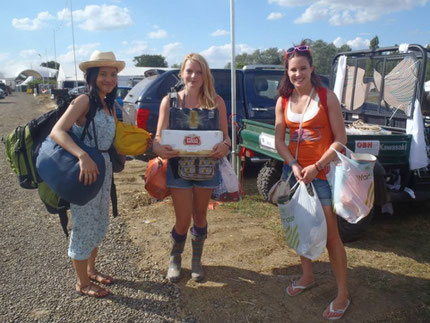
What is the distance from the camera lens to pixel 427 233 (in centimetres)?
430

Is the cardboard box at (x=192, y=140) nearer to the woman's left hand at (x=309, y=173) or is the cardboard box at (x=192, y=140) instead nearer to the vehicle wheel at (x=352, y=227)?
the woman's left hand at (x=309, y=173)

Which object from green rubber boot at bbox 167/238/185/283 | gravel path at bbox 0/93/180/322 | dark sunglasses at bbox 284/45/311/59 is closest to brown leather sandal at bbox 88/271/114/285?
gravel path at bbox 0/93/180/322

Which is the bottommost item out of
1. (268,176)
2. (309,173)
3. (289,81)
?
(268,176)

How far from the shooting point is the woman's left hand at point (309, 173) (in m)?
2.52

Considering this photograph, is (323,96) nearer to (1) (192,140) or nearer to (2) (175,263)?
(1) (192,140)

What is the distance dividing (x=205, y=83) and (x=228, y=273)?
5.35 ft

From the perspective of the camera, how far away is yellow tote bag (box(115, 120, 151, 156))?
2701mm

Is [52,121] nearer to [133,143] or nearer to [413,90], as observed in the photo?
[133,143]

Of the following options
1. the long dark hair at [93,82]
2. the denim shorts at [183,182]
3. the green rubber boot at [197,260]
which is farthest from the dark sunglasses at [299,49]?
the green rubber boot at [197,260]

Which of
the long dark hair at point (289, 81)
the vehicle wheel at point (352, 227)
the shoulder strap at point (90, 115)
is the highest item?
the long dark hair at point (289, 81)

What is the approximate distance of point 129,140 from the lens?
271cm

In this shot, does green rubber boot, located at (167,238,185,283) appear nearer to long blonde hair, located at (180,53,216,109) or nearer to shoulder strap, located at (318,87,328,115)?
long blonde hair, located at (180,53,216,109)

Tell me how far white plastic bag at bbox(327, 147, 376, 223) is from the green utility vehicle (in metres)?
0.95

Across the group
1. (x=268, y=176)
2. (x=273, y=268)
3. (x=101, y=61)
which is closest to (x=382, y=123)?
(x=268, y=176)
